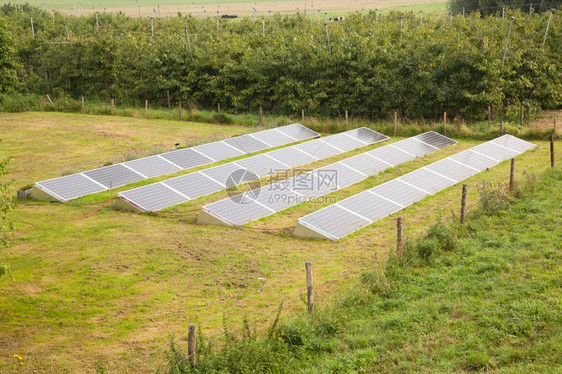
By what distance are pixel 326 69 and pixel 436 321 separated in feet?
83.8

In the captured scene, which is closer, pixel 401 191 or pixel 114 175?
pixel 401 191

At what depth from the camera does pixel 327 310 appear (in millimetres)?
Result: 11586

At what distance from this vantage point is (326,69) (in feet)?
114

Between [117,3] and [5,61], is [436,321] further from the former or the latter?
[117,3]

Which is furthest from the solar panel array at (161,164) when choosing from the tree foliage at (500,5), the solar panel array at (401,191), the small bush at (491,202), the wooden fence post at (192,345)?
the tree foliage at (500,5)

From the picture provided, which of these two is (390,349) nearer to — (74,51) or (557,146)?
(557,146)

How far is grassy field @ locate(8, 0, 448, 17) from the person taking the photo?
110 meters

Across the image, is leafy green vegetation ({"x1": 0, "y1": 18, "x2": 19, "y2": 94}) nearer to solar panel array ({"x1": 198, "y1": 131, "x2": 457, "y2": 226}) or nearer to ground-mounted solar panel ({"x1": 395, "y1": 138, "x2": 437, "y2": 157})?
solar panel array ({"x1": 198, "y1": 131, "x2": 457, "y2": 226})

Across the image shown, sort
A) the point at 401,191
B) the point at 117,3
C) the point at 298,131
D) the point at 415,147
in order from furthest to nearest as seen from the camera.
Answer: the point at 117,3 < the point at 298,131 < the point at 415,147 < the point at 401,191

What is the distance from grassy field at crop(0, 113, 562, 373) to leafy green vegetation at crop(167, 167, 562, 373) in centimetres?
127

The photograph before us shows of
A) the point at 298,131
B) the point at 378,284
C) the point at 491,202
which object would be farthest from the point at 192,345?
the point at 298,131

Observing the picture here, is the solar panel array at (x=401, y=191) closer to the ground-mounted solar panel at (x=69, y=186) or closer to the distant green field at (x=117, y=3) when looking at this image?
the ground-mounted solar panel at (x=69, y=186)

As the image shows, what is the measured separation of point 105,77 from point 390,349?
37.4m

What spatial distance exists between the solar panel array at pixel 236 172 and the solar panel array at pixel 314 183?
1.86 meters
